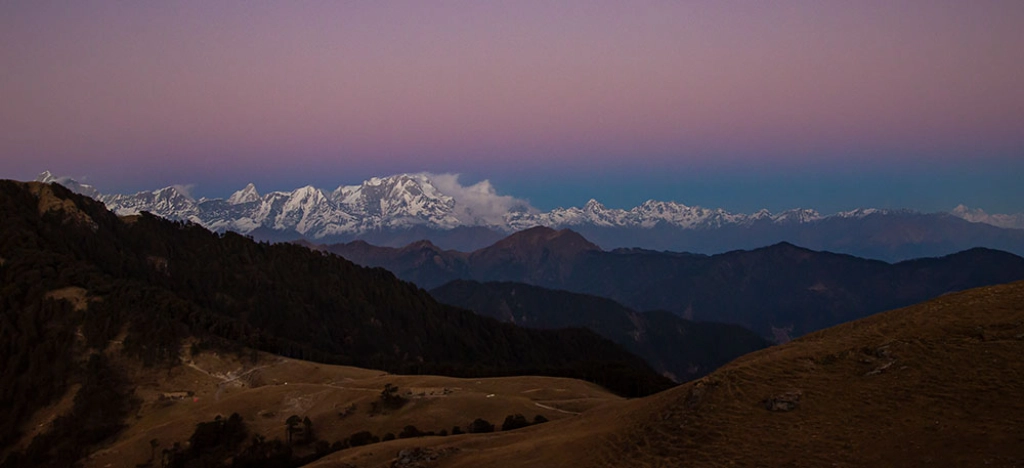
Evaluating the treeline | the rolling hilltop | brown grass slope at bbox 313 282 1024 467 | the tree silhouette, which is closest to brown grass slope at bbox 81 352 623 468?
the rolling hilltop

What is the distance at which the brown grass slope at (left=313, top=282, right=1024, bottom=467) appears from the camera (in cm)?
4481

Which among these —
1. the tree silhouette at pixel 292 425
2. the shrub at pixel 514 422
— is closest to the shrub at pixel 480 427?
the shrub at pixel 514 422

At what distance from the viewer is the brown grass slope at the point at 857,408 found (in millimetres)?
44812

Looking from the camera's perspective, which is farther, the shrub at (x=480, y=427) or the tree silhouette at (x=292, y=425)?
the tree silhouette at (x=292, y=425)

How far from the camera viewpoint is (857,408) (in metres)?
50.8

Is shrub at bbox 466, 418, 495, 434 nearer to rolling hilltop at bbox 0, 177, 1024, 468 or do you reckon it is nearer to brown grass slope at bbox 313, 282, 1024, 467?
rolling hilltop at bbox 0, 177, 1024, 468

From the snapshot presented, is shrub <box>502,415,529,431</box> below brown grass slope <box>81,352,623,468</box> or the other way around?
the other way around

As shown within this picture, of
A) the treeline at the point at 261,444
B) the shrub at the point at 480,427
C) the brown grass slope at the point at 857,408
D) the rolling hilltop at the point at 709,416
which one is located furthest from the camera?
the treeline at the point at 261,444

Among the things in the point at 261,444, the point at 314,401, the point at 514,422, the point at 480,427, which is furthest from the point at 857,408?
the point at 314,401

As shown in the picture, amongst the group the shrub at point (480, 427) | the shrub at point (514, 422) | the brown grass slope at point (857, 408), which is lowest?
the shrub at point (480, 427)

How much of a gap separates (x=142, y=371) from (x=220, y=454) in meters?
84.1

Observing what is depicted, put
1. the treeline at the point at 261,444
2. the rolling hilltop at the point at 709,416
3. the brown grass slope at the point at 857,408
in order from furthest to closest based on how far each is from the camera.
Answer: the treeline at the point at 261,444
the rolling hilltop at the point at 709,416
the brown grass slope at the point at 857,408

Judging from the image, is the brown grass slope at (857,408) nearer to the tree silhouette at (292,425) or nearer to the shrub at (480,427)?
the shrub at (480,427)

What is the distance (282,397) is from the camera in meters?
139
